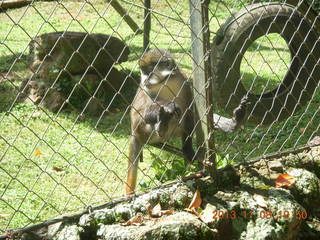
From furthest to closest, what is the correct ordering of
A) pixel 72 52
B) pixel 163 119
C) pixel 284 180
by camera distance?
pixel 72 52 → pixel 163 119 → pixel 284 180

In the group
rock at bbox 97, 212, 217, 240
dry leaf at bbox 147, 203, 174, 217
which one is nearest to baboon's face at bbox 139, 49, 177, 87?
dry leaf at bbox 147, 203, 174, 217

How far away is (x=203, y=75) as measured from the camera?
126 inches

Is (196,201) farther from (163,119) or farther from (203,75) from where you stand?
(163,119)

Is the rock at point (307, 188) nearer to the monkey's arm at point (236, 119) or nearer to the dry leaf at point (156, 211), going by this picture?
the monkey's arm at point (236, 119)

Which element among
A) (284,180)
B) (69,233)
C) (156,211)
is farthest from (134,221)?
(284,180)

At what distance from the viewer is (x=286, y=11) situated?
516cm

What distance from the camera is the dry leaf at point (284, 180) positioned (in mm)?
3451

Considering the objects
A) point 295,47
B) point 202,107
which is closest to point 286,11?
point 295,47

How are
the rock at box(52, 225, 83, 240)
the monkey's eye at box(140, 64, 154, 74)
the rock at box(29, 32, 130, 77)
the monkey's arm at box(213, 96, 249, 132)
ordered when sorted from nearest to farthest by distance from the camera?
the rock at box(52, 225, 83, 240) → the monkey's arm at box(213, 96, 249, 132) → the monkey's eye at box(140, 64, 154, 74) → the rock at box(29, 32, 130, 77)

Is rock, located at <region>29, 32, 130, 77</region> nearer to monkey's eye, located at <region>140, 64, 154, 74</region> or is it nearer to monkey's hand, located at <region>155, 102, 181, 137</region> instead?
monkey's eye, located at <region>140, 64, 154, 74</region>

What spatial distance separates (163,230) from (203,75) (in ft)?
3.13

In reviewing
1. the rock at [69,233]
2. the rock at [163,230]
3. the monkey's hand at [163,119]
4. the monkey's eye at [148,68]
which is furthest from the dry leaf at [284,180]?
the monkey's eye at [148,68]

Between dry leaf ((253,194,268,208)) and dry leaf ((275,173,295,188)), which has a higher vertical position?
dry leaf ((275,173,295,188))

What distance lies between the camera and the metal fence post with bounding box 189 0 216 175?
3.11m
